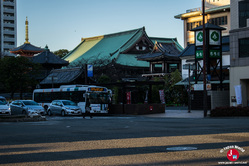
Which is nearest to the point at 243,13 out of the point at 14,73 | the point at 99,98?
the point at 99,98

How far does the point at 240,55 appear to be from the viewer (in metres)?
40.4

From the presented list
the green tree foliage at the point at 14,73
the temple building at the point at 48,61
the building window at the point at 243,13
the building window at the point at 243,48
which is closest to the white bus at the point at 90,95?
the building window at the point at 243,48

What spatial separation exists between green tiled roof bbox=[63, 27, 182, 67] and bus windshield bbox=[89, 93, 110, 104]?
102 feet

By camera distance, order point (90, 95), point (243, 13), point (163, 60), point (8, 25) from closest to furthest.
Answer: point (90, 95)
point (243, 13)
point (163, 60)
point (8, 25)

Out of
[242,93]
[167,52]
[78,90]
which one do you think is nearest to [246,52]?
[242,93]

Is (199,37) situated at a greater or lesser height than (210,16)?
lesser

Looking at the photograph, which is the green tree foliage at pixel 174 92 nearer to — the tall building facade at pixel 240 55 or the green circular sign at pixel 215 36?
the green circular sign at pixel 215 36

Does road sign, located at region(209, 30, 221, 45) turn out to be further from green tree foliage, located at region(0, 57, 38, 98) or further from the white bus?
green tree foliage, located at region(0, 57, 38, 98)

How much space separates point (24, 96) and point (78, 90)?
3335 centimetres

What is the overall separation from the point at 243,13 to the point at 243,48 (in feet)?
13.7

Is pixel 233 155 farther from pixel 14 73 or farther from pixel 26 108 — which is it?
pixel 14 73

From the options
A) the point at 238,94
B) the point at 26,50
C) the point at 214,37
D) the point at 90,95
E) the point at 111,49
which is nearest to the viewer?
the point at 238,94

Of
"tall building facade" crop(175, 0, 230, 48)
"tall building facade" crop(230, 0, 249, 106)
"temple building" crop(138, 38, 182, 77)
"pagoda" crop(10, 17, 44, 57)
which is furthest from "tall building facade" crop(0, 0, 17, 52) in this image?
"tall building facade" crop(230, 0, 249, 106)

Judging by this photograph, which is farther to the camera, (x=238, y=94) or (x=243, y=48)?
(x=243, y=48)
